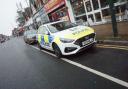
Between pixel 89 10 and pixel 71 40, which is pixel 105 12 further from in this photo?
pixel 71 40

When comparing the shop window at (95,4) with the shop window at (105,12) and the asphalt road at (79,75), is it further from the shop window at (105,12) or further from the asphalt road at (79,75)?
the asphalt road at (79,75)

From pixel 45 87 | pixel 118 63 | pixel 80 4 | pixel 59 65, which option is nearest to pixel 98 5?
pixel 80 4

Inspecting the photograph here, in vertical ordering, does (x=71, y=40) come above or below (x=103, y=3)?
below

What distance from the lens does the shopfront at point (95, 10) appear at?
14.7 meters

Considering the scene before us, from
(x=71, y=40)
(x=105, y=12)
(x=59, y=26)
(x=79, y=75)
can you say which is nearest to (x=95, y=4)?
(x=105, y=12)

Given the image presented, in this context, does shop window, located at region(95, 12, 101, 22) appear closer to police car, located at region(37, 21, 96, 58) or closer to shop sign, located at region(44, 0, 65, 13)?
shop sign, located at region(44, 0, 65, 13)

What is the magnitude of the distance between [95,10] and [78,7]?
10.7ft

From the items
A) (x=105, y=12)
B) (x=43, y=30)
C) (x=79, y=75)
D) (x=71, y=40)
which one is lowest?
(x=79, y=75)

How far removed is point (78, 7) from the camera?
21.0 meters

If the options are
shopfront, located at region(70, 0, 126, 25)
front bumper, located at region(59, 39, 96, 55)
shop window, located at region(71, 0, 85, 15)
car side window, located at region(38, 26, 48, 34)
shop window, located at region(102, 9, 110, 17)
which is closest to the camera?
front bumper, located at region(59, 39, 96, 55)

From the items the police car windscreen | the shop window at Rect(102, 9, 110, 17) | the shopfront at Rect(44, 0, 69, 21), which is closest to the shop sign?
the shopfront at Rect(44, 0, 69, 21)

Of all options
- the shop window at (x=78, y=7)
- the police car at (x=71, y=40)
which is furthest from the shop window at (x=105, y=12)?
the police car at (x=71, y=40)

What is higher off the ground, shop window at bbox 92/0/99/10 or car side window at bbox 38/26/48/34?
shop window at bbox 92/0/99/10

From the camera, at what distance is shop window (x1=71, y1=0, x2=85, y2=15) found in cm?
2034
